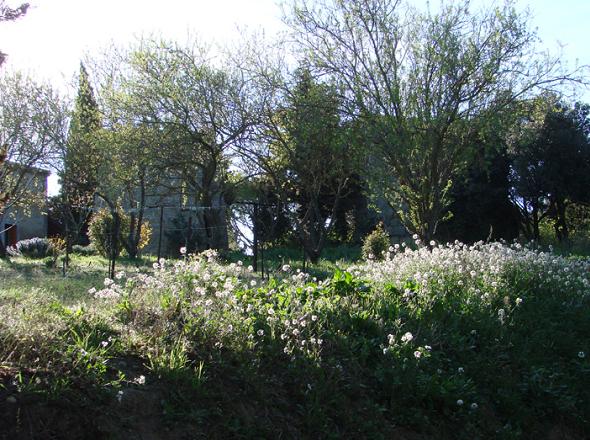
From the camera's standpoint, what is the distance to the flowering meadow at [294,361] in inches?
139

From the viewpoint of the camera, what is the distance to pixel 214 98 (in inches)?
586

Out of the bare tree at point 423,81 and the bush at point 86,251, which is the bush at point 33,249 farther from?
the bare tree at point 423,81

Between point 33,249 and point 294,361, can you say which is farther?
point 33,249

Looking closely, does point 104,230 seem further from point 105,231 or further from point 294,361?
point 294,361

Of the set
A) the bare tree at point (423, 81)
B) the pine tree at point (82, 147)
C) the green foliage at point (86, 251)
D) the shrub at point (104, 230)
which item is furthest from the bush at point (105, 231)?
the bare tree at point (423, 81)

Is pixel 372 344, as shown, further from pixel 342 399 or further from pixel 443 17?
pixel 443 17

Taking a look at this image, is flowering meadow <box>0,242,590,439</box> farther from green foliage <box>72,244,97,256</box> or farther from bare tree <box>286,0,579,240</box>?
green foliage <box>72,244,97,256</box>

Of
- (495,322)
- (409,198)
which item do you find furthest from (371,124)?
(495,322)

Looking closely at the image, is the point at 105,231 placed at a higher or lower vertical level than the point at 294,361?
higher

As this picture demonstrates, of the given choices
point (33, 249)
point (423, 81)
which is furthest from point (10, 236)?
point (423, 81)

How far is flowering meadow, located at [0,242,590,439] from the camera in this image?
11.6 ft

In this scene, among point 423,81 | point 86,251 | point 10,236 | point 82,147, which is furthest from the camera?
point 10,236

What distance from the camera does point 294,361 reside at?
4.45 meters

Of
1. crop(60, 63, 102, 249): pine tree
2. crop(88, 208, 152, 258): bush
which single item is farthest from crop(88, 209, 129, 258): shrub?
crop(60, 63, 102, 249): pine tree
